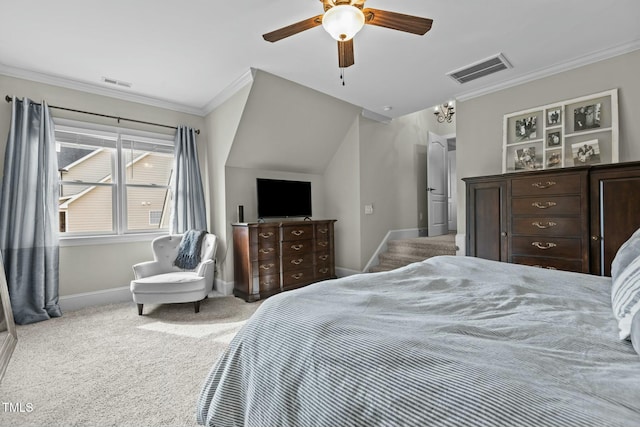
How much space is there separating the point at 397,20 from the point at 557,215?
2188 millimetres

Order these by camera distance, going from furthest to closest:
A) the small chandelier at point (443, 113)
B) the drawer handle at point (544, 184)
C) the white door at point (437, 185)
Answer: the white door at point (437, 185) → the small chandelier at point (443, 113) → the drawer handle at point (544, 184)

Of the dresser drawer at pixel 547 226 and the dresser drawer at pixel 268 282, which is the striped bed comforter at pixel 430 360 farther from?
the dresser drawer at pixel 268 282

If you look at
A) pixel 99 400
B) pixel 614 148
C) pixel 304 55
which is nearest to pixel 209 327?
pixel 99 400

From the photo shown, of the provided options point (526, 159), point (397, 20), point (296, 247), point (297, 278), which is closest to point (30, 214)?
point (296, 247)

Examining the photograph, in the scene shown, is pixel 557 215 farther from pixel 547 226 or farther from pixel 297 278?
pixel 297 278

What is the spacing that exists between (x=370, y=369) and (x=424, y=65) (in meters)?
3.06

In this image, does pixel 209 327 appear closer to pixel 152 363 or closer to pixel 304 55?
pixel 152 363

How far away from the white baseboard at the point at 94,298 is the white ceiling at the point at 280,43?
2.39m

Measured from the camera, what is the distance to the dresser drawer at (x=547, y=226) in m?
2.48

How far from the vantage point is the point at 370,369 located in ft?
2.48

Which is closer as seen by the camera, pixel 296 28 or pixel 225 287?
pixel 296 28

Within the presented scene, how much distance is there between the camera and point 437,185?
206 inches

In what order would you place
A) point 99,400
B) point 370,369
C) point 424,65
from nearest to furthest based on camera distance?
1. point 370,369
2. point 99,400
3. point 424,65

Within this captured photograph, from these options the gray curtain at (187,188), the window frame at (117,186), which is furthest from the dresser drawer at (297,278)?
the window frame at (117,186)
